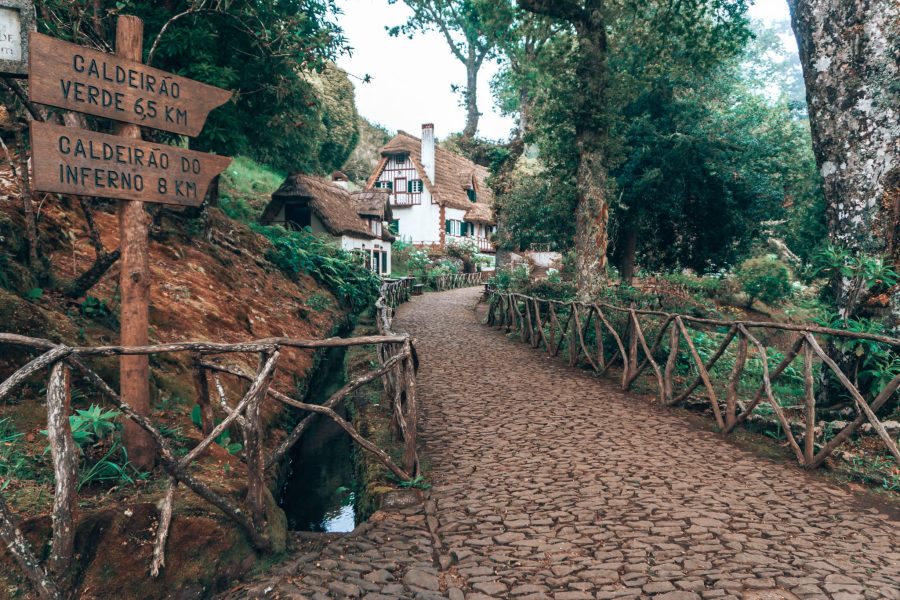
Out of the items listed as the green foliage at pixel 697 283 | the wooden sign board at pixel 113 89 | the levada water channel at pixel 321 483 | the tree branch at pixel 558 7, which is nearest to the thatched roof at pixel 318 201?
the green foliage at pixel 697 283

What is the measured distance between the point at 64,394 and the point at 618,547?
3.40 meters

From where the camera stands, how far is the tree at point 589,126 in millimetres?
11000

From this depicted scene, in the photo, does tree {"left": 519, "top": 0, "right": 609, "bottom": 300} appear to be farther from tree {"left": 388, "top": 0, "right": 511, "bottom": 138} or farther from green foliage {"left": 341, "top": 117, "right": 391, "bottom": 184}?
green foliage {"left": 341, "top": 117, "right": 391, "bottom": 184}

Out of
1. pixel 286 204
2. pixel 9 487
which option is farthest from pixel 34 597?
pixel 286 204

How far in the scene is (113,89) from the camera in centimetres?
325

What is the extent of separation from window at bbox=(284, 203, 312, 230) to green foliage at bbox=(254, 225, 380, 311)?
23.4 feet

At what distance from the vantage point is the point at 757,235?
1588cm

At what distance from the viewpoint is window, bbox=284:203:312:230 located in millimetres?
24641

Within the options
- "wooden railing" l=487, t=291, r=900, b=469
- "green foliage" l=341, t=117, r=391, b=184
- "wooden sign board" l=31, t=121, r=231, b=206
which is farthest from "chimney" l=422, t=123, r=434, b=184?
"wooden sign board" l=31, t=121, r=231, b=206

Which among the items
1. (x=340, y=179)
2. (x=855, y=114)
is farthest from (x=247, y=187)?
(x=855, y=114)

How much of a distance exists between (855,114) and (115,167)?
7.31 metres

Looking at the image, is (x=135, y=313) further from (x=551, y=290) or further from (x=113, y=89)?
(x=551, y=290)

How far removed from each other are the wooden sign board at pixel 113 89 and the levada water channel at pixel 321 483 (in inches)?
153

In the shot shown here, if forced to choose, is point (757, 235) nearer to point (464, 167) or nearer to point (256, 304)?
point (256, 304)
